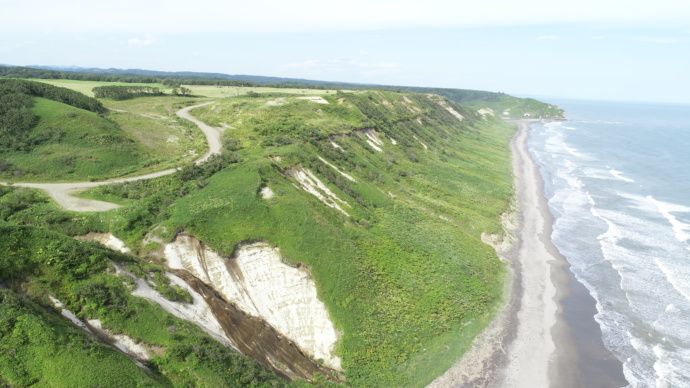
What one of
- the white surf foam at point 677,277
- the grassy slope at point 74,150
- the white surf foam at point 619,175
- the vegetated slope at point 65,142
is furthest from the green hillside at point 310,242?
the white surf foam at point 619,175

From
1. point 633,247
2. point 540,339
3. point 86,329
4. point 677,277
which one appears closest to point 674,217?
point 633,247

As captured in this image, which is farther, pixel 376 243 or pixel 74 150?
pixel 74 150

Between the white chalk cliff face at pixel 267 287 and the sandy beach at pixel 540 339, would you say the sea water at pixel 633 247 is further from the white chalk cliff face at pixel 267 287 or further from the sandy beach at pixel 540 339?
the white chalk cliff face at pixel 267 287

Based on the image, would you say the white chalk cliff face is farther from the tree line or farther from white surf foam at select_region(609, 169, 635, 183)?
white surf foam at select_region(609, 169, 635, 183)

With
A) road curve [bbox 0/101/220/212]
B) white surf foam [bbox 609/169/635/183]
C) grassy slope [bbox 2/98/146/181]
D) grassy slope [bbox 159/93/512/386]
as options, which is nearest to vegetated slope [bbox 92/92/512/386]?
grassy slope [bbox 159/93/512/386]

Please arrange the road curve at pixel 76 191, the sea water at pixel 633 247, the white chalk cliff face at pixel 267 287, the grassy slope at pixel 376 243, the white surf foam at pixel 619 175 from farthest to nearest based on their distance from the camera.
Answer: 1. the white surf foam at pixel 619 175
2. the road curve at pixel 76 191
3. the sea water at pixel 633 247
4. the grassy slope at pixel 376 243
5. the white chalk cliff face at pixel 267 287

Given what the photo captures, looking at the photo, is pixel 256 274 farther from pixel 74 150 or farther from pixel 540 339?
pixel 74 150
